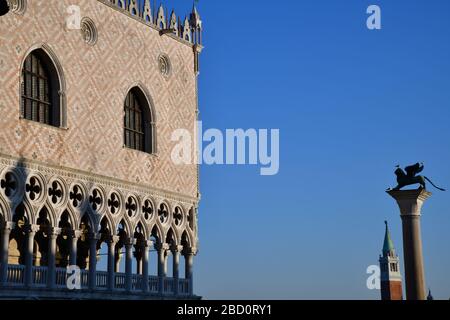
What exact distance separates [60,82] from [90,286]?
5050mm

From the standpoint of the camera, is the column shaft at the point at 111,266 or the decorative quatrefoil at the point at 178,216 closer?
the column shaft at the point at 111,266

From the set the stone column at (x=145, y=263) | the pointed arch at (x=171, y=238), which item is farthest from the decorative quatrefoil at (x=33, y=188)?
the pointed arch at (x=171, y=238)

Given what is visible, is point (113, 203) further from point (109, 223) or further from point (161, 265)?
point (161, 265)

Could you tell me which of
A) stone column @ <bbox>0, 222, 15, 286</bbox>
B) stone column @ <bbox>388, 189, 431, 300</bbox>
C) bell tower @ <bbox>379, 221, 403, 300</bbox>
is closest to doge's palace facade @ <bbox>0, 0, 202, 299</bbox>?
stone column @ <bbox>0, 222, 15, 286</bbox>

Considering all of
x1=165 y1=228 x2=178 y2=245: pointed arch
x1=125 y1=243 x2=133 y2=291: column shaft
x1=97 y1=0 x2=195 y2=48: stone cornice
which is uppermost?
x1=97 y1=0 x2=195 y2=48: stone cornice

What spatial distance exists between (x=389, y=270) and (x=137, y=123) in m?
66.2

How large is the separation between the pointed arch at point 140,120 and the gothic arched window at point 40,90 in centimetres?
325

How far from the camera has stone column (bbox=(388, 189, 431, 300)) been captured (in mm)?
23062

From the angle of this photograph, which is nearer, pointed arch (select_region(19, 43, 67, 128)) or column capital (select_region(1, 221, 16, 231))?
column capital (select_region(1, 221, 16, 231))

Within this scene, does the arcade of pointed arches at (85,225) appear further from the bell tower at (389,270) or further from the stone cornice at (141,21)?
the bell tower at (389,270)

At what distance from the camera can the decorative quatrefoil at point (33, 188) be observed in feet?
72.4

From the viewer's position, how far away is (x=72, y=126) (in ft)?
77.3

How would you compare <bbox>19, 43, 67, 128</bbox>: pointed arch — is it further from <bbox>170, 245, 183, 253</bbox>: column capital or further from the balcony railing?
<bbox>170, 245, 183, 253</bbox>: column capital
